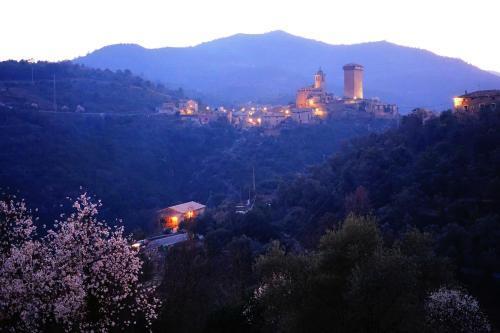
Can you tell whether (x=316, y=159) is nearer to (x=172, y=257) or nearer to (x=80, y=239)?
(x=172, y=257)

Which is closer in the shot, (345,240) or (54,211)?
(345,240)

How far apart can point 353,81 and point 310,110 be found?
8.67 m

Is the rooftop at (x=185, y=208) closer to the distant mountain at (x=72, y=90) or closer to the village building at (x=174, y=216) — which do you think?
the village building at (x=174, y=216)

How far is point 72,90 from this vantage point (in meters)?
72.6

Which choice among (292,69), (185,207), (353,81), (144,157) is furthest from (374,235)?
(292,69)

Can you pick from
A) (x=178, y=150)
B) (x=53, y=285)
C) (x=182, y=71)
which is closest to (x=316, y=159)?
(x=178, y=150)

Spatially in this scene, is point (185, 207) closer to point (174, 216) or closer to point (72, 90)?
point (174, 216)

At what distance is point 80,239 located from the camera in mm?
9789

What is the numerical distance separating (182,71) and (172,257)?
158 metres

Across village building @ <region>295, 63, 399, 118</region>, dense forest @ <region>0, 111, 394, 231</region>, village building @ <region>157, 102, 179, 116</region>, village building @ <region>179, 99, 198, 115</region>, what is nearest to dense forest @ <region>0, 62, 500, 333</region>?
dense forest @ <region>0, 111, 394, 231</region>

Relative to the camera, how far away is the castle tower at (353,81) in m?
67.5

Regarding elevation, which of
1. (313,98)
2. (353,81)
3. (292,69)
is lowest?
(313,98)

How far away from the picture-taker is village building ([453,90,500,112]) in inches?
1337

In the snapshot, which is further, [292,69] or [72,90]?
[292,69]
